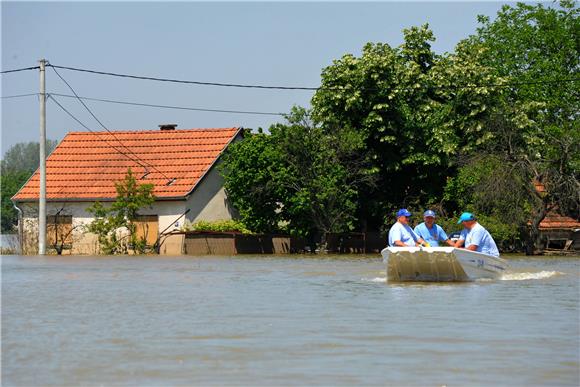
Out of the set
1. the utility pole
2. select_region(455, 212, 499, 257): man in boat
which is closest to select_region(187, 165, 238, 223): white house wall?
the utility pole

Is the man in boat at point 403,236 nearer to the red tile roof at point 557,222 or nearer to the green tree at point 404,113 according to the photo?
the green tree at point 404,113

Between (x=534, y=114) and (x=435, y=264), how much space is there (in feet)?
93.3

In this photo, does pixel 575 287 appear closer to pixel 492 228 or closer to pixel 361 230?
pixel 492 228

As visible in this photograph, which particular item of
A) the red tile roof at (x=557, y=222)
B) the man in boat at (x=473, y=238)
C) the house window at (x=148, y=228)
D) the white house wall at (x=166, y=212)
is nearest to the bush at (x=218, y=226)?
the white house wall at (x=166, y=212)

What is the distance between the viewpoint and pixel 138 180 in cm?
5103

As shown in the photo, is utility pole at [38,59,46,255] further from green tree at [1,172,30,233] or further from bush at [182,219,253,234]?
green tree at [1,172,30,233]

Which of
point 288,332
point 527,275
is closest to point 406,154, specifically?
point 527,275

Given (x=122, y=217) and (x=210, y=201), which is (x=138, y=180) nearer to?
(x=210, y=201)

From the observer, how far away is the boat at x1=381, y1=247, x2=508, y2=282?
24.9m

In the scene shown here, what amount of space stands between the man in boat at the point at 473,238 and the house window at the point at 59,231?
2582 centimetres

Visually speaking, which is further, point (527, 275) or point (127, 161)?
point (127, 161)

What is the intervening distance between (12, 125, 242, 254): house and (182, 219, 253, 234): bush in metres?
0.53

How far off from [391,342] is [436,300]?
656cm

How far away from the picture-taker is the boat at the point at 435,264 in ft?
81.8
